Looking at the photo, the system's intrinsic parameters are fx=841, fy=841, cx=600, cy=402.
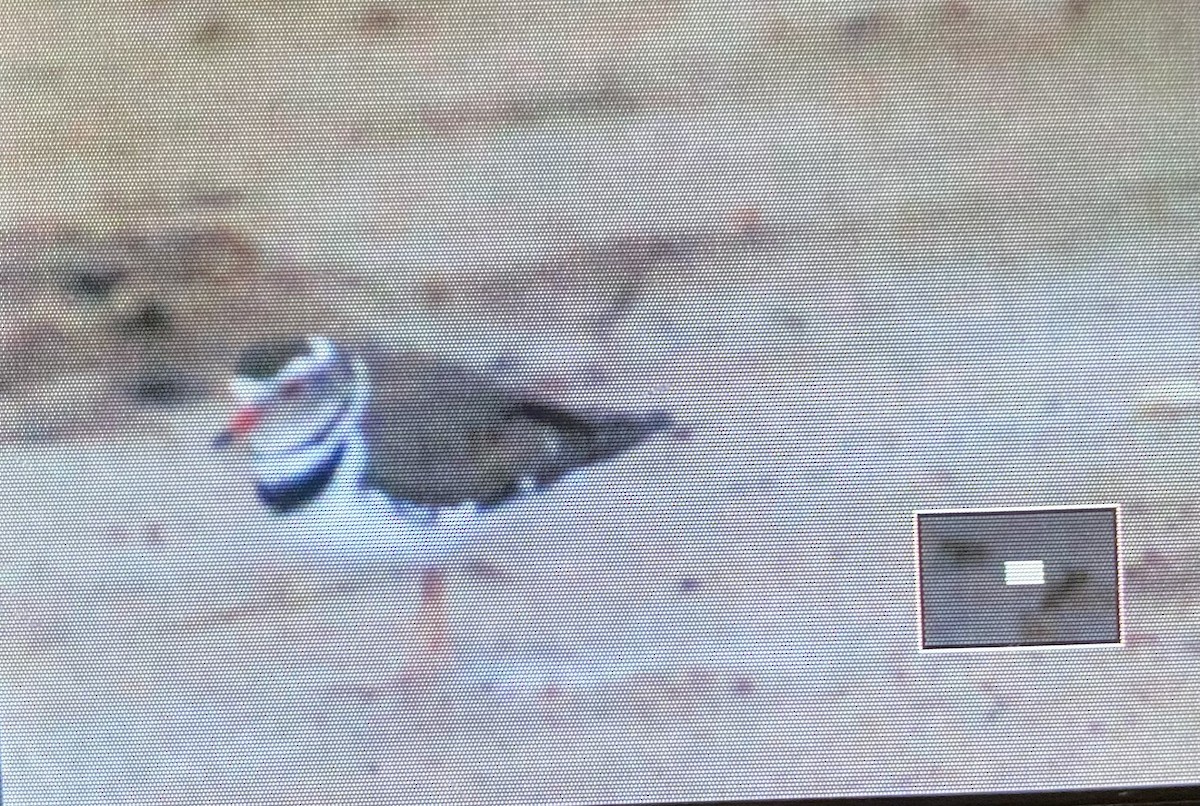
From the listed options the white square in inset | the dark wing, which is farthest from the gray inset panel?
the dark wing

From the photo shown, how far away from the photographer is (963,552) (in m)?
1.08

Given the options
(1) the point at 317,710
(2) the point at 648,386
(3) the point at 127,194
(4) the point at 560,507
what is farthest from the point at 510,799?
(3) the point at 127,194

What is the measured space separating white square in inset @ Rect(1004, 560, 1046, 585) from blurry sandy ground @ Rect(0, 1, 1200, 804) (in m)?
0.09

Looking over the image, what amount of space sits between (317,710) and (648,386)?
0.60 meters

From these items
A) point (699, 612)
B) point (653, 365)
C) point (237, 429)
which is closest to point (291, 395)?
point (237, 429)

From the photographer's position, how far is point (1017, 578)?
1081 mm

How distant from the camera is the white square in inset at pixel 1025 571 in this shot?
108cm

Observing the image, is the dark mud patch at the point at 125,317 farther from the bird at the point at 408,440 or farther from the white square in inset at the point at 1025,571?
the white square in inset at the point at 1025,571

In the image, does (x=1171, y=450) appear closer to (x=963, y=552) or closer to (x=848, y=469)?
(x=963, y=552)

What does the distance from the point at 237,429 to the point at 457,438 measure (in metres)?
0.28

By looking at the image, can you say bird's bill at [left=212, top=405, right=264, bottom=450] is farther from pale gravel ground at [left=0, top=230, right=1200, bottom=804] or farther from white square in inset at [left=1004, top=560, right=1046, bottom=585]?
white square in inset at [left=1004, top=560, right=1046, bottom=585]

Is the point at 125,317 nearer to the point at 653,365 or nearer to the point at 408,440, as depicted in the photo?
the point at 408,440

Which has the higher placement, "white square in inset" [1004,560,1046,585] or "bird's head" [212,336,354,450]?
"bird's head" [212,336,354,450]

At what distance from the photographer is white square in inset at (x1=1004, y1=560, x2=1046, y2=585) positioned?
108 cm
